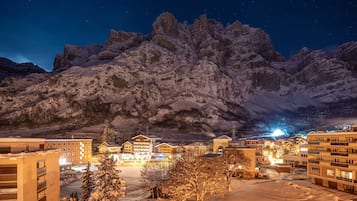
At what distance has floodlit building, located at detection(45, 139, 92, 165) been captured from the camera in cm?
5584

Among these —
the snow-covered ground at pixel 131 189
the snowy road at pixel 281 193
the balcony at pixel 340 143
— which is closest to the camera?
the snowy road at pixel 281 193

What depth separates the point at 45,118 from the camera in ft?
339

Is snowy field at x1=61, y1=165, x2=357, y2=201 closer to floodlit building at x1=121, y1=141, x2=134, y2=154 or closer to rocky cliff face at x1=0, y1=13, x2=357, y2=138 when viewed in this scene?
floodlit building at x1=121, y1=141, x2=134, y2=154

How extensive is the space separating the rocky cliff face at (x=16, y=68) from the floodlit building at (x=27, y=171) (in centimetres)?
15630

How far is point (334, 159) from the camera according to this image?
35031 millimetres

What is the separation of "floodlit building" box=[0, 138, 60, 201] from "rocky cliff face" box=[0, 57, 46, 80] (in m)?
156

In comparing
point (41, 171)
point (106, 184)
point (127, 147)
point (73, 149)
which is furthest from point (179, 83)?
point (41, 171)

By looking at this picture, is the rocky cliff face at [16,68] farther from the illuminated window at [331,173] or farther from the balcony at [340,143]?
the balcony at [340,143]

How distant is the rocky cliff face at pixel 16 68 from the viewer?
524 feet

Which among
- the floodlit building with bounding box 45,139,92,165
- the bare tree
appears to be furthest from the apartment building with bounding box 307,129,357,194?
the floodlit building with bounding box 45,139,92,165

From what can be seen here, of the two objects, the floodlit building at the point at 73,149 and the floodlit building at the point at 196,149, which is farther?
the floodlit building at the point at 73,149

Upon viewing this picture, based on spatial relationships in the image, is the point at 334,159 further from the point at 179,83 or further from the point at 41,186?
the point at 179,83

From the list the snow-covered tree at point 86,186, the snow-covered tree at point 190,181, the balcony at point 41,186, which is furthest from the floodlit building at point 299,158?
the balcony at point 41,186

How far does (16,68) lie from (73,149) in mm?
136541
